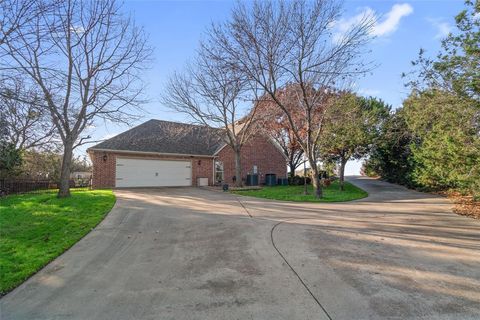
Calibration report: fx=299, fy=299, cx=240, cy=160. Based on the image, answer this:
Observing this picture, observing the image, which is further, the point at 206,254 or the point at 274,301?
the point at 206,254

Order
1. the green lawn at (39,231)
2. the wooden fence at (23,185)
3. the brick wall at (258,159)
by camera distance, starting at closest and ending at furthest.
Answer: the green lawn at (39,231)
the wooden fence at (23,185)
the brick wall at (258,159)

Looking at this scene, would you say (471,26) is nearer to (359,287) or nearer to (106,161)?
(359,287)

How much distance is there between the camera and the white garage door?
19516 millimetres

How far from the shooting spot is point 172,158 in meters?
21.5

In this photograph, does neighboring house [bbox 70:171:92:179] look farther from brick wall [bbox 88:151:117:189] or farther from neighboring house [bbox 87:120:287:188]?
brick wall [bbox 88:151:117:189]

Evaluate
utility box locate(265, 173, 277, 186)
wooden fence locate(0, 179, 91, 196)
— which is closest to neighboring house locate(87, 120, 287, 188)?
utility box locate(265, 173, 277, 186)

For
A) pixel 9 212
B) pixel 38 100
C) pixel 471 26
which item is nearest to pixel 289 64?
pixel 471 26

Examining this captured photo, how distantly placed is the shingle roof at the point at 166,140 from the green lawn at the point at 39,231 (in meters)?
8.38

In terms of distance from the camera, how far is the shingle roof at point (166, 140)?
1995 cm

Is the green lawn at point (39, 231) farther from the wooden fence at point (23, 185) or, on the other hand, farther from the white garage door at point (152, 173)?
the wooden fence at point (23, 185)

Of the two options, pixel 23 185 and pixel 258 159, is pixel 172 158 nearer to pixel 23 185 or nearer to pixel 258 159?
pixel 258 159

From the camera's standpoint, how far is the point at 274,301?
11.9ft

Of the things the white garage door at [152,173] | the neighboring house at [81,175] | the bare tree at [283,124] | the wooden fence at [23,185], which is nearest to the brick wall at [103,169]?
the white garage door at [152,173]

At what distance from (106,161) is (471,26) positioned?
1893 centimetres
